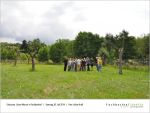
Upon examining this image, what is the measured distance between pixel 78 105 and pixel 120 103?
1871 millimetres

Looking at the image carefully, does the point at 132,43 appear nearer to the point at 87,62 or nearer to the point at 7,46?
the point at 7,46

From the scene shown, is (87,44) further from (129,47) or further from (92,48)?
(129,47)

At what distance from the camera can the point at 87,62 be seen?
4522 cm

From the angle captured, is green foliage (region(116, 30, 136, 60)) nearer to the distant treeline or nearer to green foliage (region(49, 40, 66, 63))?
the distant treeline

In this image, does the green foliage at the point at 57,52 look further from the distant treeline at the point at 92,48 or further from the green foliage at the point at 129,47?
the green foliage at the point at 129,47

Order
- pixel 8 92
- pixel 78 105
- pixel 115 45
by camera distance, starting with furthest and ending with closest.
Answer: pixel 115 45
pixel 8 92
pixel 78 105

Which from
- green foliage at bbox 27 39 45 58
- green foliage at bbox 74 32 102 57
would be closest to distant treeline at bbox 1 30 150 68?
green foliage at bbox 74 32 102 57

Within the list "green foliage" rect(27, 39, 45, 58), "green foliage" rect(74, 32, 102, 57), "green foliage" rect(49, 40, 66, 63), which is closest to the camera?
"green foliage" rect(27, 39, 45, 58)

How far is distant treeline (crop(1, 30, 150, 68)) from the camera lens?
9052cm

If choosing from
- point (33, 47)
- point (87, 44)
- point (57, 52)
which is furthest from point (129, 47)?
point (33, 47)

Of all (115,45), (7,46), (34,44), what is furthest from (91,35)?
(34,44)

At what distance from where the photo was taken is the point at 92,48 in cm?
10606

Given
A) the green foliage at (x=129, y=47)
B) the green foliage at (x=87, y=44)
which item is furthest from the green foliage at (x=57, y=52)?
Result: the green foliage at (x=129, y=47)

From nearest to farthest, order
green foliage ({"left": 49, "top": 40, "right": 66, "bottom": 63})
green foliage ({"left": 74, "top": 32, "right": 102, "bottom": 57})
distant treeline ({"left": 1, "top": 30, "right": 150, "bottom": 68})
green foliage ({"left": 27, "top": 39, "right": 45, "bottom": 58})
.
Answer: green foliage ({"left": 27, "top": 39, "right": 45, "bottom": 58})
distant treeline ({"left": 1, "top": 30, "right": 150, "bottom": 68})
green foliage ({"left": 74, "top": 32, "right": 102, "bottom": 57})
green foliage ({"left": 49, "top": 40, "right": 66, "bottom": 63})
